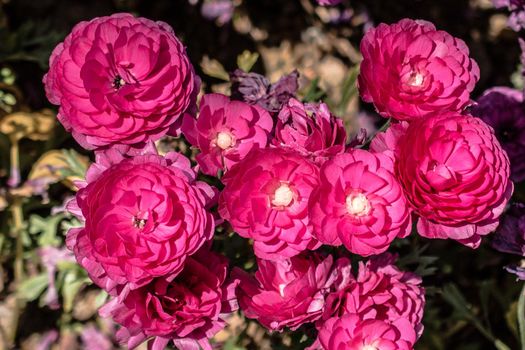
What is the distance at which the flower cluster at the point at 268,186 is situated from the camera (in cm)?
87

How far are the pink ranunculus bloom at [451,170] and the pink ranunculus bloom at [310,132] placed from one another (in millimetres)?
87

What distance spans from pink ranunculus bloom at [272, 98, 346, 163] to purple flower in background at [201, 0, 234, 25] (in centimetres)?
97

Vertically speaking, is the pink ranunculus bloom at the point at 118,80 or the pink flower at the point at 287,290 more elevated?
the pink ranunculus bloom at the point at 118,80

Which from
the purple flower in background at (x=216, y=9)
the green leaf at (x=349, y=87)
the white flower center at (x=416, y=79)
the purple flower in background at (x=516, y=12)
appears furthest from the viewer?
the purple flower in background at (x=216, y=9)

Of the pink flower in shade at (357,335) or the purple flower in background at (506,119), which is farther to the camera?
the purple flower in background at (506,119)

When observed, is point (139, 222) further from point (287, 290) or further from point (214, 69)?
point (214, 69)

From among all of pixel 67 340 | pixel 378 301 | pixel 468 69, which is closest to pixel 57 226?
pixel 67 340

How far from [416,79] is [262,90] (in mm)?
238

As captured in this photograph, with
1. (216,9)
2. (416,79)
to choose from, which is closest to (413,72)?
(416,79)

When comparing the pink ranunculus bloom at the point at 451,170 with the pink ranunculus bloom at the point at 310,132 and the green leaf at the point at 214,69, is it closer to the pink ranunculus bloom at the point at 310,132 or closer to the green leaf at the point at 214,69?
the pink ranunculus bloom at the point at 310,132

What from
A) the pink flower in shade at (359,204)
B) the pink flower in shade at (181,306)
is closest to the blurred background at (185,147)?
the pink flower in shade at (181,306)

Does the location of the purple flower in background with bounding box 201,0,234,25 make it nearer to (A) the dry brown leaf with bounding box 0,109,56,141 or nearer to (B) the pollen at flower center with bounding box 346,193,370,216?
(A) the dry brown leaf with bounding box 0,109,56,141

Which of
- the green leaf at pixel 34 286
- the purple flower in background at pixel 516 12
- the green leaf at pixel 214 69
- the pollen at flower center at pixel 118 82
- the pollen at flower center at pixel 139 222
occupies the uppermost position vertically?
the pollen at flower center at pixel 118 82

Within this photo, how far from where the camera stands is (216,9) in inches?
74.0
